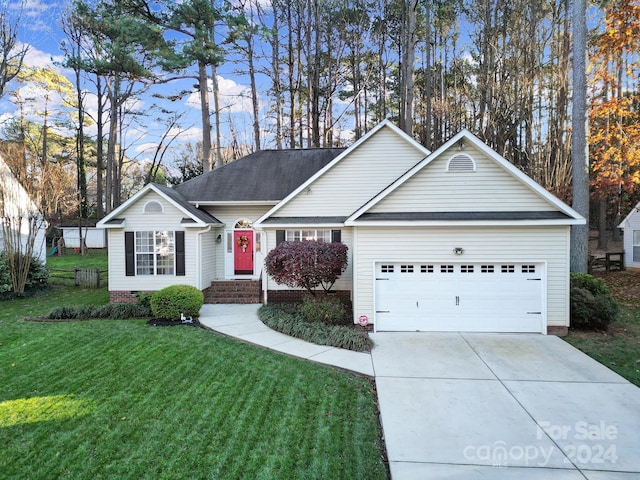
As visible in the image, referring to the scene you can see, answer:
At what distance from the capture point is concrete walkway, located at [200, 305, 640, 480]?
386 cm

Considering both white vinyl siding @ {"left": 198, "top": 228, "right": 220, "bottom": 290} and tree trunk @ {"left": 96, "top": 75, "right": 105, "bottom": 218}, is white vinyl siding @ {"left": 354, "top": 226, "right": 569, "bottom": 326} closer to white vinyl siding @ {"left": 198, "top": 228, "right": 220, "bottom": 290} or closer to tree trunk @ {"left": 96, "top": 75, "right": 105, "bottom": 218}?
white vinyl siding @ {"left": 198, "top": 228, "right": 220, "bottom": 290}

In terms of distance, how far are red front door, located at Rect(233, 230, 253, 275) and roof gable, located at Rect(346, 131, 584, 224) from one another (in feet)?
19.6

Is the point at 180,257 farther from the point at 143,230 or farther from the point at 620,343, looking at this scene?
the point at 620,343

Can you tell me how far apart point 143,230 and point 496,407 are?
452 inches

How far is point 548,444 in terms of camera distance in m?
4.21

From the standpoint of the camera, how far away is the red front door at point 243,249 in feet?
44.9

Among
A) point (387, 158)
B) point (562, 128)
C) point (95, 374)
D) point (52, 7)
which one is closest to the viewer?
point (95, 374)


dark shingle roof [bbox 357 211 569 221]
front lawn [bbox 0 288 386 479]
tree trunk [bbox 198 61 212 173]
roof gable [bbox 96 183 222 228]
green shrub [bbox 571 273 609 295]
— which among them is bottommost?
front lawn [bbox 0 288 386 479]

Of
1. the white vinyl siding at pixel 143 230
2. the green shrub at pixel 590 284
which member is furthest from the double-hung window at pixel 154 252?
the green shrub at pixel 590 284

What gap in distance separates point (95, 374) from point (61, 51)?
1136 inches

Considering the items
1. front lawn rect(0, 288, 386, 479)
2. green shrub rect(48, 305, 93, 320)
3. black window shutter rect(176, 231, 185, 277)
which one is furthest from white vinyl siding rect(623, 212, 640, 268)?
green shrub rect(48, 305, 93, 320)

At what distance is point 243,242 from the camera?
44.9 feet

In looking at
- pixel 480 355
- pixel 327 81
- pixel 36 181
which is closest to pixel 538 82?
pixel 327 81

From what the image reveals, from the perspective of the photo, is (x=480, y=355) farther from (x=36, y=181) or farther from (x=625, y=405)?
(x=36, y=181)
